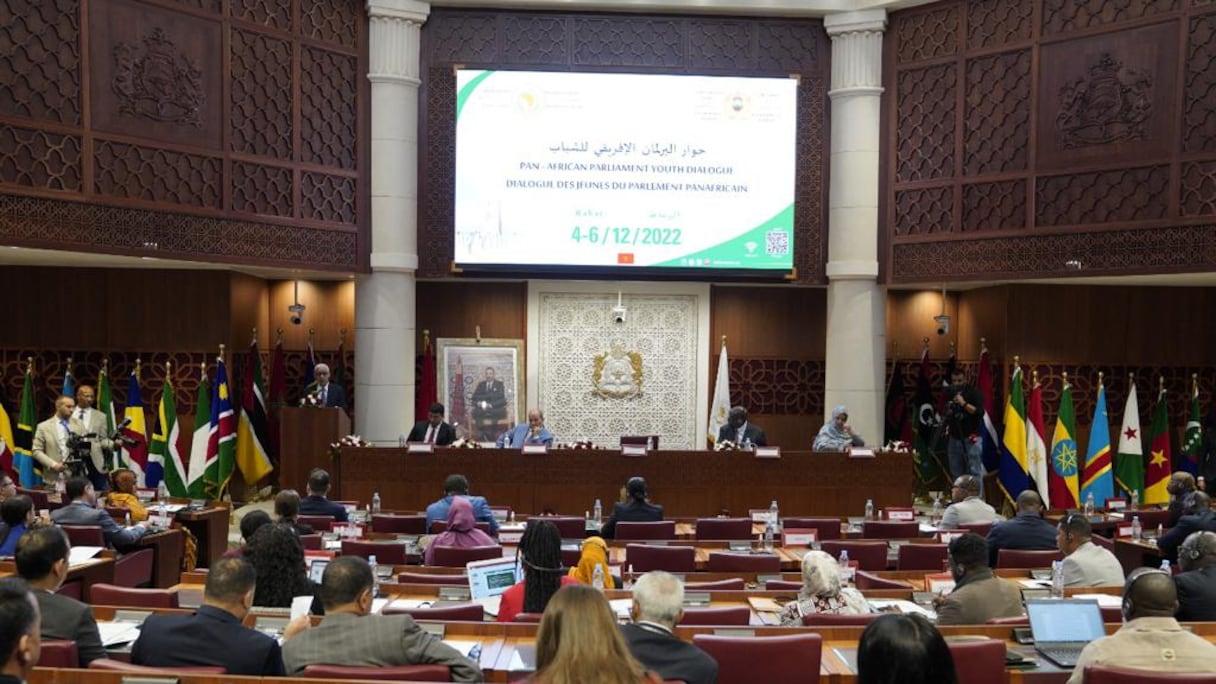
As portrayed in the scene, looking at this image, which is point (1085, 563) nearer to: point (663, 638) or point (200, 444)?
point (663, 638)

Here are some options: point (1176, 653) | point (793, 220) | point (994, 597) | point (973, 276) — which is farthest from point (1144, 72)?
point (1176, 653)

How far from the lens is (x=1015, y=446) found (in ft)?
39.6

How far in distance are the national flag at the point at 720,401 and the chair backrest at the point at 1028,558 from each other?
23.3 feet

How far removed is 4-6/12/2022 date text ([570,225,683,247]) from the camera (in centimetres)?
1356

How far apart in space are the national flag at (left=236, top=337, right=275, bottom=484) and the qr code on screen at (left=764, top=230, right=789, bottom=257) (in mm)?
6310

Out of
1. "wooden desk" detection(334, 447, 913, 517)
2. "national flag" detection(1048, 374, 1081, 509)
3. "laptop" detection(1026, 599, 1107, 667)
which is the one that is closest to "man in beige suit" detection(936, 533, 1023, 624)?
"laptop" detection(1026, 599, 1107, 667)

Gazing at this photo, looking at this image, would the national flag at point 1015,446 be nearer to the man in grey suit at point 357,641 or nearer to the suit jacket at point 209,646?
the man in grey suit at point 357,641

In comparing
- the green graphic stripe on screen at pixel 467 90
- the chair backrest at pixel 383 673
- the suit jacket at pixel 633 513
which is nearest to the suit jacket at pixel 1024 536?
the suit jacket at pixel 633 513

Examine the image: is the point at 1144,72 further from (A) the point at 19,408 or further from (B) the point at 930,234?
(A) the point at 19,408

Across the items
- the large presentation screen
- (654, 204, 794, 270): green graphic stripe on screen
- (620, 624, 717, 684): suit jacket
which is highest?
the large presentation screen

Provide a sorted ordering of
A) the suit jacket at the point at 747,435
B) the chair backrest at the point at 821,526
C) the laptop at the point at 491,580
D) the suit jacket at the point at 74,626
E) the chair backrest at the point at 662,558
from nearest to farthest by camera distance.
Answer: the suit jacket at the point at 74,626, the laptop at the point at 491,580, the chair backrest at the point at 662,558, the chair backrest at the point at 821,526, the suit jacket at the point at 747,435

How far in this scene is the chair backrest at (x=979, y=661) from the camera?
403 cm

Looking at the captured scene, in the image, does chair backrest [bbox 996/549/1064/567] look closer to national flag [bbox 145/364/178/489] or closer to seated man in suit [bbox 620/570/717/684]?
seated man in suit [bbox 620/570/717/684]

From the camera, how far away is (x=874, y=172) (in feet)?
44.6
